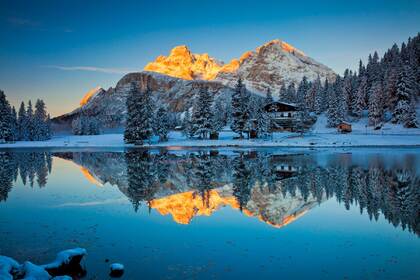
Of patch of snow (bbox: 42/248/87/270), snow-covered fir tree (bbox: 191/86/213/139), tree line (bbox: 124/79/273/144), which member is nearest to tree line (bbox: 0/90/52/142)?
tree line (bbox: 124/79/273/144)

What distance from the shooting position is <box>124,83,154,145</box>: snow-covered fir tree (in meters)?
69.8

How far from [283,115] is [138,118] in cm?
3771

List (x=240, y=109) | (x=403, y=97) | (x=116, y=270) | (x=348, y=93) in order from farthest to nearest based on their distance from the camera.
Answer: (x=348, y=93) < (x=403, y=97) < (x=240, y=109) < (x=116, y=270)

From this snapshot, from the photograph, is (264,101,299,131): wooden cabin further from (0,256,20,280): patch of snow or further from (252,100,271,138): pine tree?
(0,256,20,280): patch of snow

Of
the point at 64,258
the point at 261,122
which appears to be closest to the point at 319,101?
the point at 261,122

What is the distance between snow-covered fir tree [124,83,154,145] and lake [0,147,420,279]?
43727mm

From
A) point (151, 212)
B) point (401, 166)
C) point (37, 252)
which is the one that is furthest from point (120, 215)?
point (401, 166)

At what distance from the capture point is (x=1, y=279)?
796 cm

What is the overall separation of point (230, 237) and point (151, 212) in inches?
208

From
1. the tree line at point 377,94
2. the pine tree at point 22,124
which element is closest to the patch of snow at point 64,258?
the tree line at point 377,94

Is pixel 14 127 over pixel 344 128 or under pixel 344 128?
over

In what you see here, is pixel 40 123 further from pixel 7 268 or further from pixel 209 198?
pixel 7 268

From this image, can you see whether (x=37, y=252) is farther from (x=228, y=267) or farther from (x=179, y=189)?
(x=179, y=189)

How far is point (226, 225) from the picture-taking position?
14.4 m
